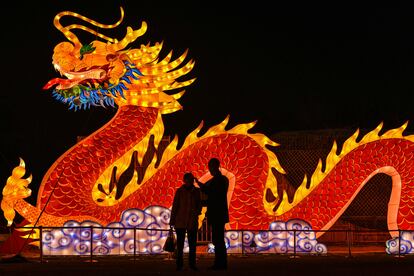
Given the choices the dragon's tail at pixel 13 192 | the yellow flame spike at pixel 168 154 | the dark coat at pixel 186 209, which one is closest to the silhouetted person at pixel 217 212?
the dark coat at pixel 186 209

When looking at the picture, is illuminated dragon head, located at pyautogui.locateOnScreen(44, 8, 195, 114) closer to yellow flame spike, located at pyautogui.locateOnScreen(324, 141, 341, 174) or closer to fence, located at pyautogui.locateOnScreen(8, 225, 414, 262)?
fence, located at pyautogui.locateOnScreen(8, 225, 414, 262)

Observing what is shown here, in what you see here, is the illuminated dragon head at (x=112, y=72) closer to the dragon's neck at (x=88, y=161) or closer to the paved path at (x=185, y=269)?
the dragon's neck at (x=88, y=161)

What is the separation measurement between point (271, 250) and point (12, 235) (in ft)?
17.4

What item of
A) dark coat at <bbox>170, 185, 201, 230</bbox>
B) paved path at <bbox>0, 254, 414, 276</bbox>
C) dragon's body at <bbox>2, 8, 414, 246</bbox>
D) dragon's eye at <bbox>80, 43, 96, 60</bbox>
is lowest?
paved path at <bbox>0, 254, 414, 276</bbox>

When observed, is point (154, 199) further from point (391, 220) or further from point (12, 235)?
point (391, 220)

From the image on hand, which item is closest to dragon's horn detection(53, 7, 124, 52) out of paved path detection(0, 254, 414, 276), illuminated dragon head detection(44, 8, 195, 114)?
illuminated dragon head detection(44, 8, 195, 114)

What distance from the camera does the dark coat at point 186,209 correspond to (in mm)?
11250

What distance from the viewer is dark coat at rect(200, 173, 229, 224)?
441 inches

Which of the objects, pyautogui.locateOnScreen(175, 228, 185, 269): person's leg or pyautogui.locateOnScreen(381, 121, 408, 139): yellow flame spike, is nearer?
pyautogui.locateOnScreen(175, 228, 185, 269): person's leg

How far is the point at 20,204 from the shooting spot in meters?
16.2

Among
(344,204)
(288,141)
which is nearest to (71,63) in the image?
(344,204)

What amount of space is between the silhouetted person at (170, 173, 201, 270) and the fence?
3.76 meters

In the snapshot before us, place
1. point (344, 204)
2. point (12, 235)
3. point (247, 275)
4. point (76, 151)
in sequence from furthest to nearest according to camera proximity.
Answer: point (344, 204)
point (76, 151)
point (12, 235)
point (247, 275)

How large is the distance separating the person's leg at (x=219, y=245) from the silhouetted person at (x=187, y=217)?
30 centimetres
